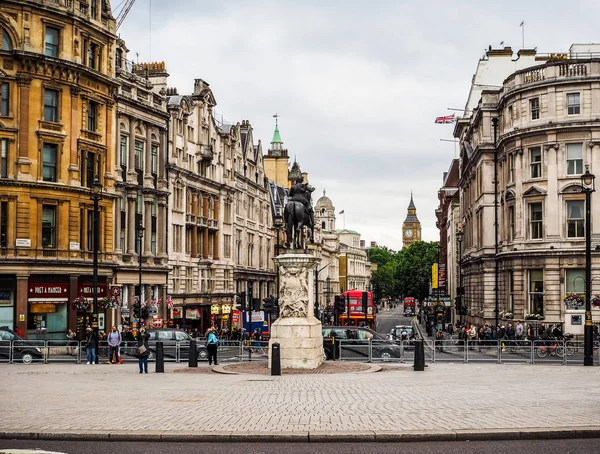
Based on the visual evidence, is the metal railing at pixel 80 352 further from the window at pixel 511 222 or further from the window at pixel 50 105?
the window at pixel 511 222

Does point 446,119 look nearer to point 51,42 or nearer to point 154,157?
point 154,157

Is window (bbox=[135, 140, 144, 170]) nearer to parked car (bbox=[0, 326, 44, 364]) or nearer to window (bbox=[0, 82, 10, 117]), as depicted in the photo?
window (bbox=[0, 82, 10, 117])

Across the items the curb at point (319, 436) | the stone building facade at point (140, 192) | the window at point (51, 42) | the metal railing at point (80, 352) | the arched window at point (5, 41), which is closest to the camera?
the curb at point (319, 436)

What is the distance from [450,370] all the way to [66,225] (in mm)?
25825

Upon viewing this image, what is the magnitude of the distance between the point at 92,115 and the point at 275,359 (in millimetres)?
28788

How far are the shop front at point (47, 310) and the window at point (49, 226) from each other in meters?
2.28

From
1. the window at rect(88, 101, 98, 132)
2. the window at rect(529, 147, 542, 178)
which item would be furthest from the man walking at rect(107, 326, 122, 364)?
the window at rect(529, 147, 542, 178)

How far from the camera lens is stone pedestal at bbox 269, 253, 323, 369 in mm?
29897

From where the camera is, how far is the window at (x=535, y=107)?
52031mm

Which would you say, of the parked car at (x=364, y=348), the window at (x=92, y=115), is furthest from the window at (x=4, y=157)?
the parked car at (x=364, y=348)

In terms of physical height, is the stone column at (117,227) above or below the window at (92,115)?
below

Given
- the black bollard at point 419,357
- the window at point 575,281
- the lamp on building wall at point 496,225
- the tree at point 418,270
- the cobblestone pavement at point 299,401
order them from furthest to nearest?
the tree at point 418,270 → the lamp on building wall at point 496,225 → the window at point 575,281 → the black bollard at point 419,357 → the cobblestone pavement at point 299,401

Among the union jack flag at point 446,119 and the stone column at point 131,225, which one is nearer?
the stone column at point 131,225

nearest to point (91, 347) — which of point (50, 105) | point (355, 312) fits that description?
point (50, 105)
